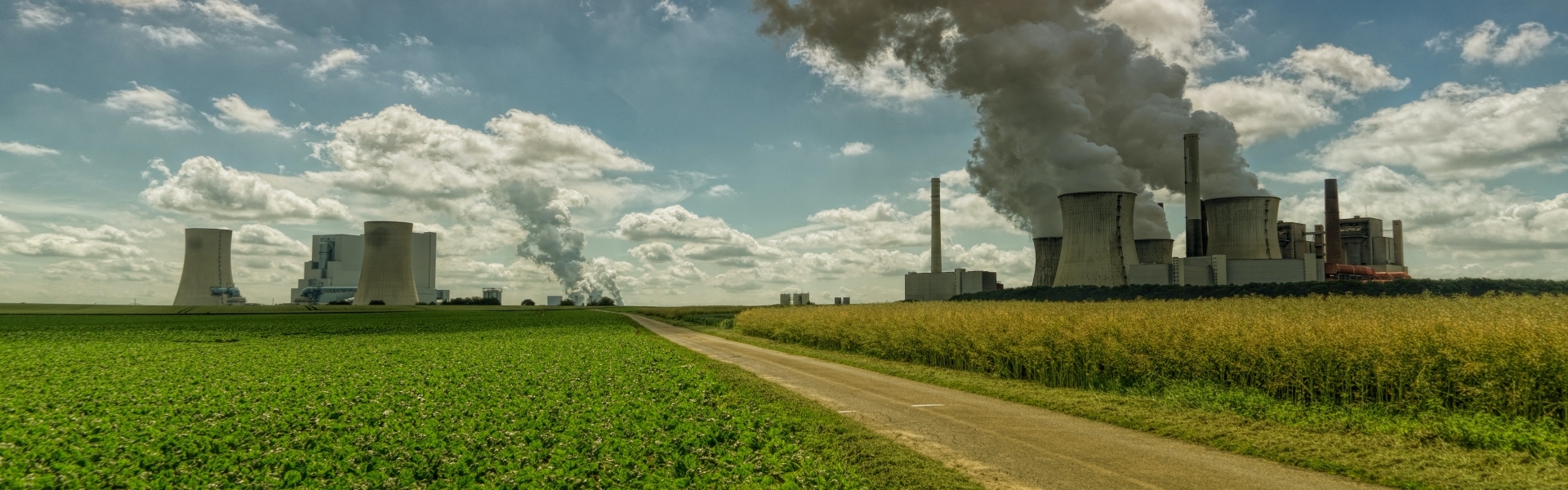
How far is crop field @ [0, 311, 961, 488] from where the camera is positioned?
27.6 ft

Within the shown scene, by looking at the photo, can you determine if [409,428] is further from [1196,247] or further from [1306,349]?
[1196,247]

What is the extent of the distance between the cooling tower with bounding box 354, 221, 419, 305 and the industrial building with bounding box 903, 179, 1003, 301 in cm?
5744

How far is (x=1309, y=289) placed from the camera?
51969 millimetres

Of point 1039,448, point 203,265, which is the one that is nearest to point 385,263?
point 203,265

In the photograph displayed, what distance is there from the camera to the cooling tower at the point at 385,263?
87.1m

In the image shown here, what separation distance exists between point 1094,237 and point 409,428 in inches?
2101

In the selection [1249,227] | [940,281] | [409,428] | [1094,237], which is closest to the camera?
[409,428]

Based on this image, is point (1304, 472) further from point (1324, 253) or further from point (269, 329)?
point (1324, 253)

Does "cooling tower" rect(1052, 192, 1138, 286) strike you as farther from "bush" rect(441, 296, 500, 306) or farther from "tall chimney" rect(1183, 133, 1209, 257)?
"bush" rect(441, 296, 500, 306)

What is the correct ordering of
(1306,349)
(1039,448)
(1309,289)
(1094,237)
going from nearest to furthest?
(1039,448), (1306,349), (1309,289), (1094,237)

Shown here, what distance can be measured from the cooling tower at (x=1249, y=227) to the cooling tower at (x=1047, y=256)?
12.5m

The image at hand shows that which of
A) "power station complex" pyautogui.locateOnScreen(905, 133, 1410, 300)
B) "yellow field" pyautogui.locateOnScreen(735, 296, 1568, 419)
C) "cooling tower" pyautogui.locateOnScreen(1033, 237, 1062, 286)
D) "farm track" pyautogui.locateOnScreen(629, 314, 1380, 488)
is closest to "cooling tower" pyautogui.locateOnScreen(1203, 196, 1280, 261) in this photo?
"power station complex" pyautogui.locateOnScreen(905, 133, 1410, 300)

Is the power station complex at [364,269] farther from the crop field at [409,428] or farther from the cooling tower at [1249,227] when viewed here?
the cooling tower at [1249,227]

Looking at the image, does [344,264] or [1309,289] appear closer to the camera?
[1309,289]
